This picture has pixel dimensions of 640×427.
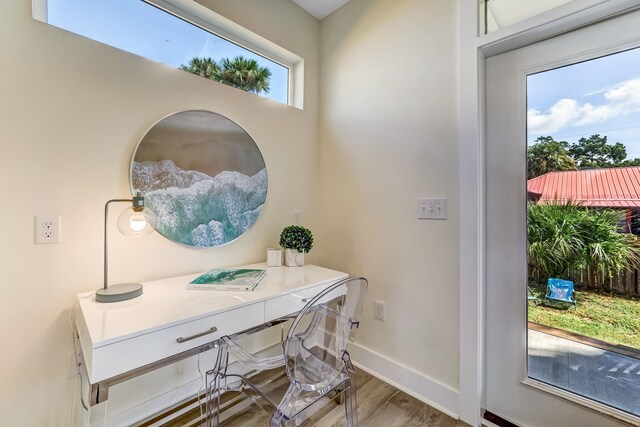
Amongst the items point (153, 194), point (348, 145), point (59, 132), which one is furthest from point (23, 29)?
point (348, 145)

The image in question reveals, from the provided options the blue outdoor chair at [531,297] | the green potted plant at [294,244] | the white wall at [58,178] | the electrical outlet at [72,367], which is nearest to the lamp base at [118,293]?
the white wall at [58,178]

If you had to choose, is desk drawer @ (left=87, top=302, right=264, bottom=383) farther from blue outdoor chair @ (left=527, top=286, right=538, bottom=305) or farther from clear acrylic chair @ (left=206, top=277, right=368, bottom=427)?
blue outdoor chair @ (left=527, top=286, right=538, bottom=305)

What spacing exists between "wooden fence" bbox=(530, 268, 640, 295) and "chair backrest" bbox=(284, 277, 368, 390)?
99 cm

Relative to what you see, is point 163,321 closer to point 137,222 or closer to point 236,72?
point 137,222

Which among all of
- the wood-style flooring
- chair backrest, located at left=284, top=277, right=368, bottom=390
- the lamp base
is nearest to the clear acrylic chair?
chair backrest, located at left=284, top=277, right=368, bottom=390

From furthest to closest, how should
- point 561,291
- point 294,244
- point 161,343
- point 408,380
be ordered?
point 294,244, point 408,380, point 561,291, point 161,343

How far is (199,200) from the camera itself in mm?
1581

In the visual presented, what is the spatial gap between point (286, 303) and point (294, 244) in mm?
522

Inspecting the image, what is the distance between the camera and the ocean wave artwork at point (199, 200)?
142 cm

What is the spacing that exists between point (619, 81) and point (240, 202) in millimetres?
1942

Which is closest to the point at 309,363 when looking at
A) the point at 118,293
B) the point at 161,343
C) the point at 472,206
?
the point at 161,343

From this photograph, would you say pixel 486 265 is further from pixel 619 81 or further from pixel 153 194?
pixel 153 194

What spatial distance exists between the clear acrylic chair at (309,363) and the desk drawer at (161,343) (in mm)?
59

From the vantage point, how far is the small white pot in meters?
1.84
